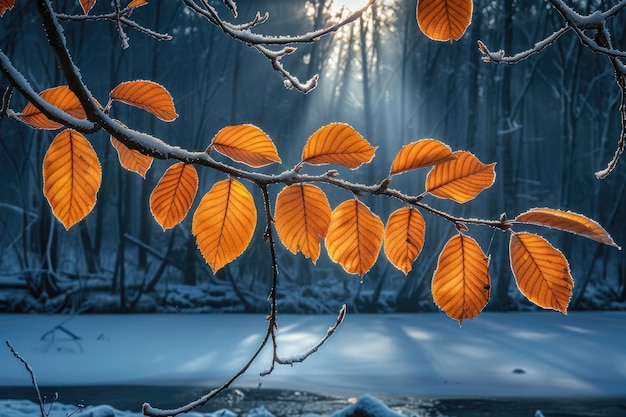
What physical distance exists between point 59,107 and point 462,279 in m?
0.25

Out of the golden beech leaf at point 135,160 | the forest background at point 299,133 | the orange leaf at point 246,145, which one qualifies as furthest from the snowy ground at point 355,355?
the orange leaf at point 246,145

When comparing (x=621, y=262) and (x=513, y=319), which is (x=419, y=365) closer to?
(x=513, y=319)

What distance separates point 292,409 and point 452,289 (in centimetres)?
421

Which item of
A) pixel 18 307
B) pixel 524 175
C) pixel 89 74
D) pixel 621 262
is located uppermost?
pixel 89 74

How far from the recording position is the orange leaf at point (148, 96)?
13.0 inches

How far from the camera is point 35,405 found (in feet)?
12.2

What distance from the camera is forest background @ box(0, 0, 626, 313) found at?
836cm

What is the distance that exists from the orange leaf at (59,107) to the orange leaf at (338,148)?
0.14m

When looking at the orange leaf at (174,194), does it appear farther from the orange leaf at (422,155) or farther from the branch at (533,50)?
the branch at (533,50)

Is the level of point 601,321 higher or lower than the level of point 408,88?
lower

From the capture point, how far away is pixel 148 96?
335 mm

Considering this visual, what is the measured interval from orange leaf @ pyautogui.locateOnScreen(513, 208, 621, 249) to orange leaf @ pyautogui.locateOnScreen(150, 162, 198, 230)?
0.57 ft

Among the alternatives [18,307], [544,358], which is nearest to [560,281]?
[544,358]

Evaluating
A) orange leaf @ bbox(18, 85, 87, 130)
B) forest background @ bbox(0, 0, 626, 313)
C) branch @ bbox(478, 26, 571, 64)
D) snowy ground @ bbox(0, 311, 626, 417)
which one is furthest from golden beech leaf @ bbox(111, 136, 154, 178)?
forest background @ bbox(0, 0, 626, 313)
